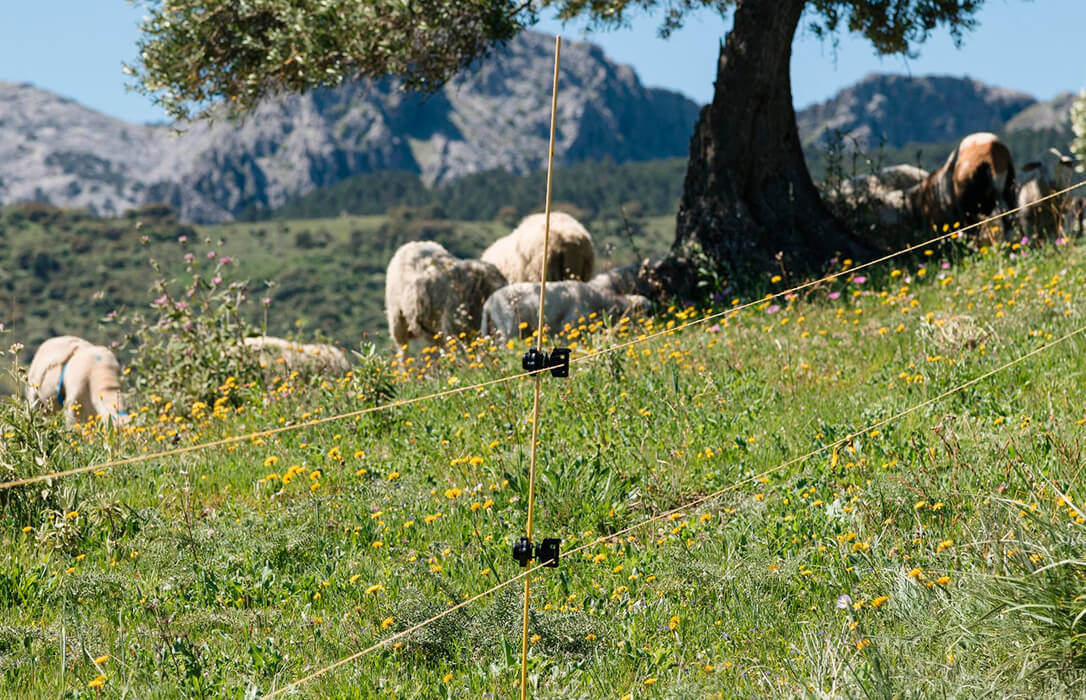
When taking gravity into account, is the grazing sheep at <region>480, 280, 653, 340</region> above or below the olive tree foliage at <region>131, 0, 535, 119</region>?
below

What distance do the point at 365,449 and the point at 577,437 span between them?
1.60 meters

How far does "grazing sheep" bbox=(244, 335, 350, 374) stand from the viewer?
35.1 ft

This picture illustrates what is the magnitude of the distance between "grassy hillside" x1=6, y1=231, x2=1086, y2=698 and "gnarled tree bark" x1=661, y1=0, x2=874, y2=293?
4732mm

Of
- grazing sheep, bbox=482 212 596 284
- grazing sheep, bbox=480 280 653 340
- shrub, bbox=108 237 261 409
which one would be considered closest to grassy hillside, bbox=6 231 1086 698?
shrub, bbox=108 237 261 409

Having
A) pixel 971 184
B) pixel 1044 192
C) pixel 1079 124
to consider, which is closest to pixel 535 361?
pixel 971 184

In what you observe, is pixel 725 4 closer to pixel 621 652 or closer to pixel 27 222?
pixel 621 652

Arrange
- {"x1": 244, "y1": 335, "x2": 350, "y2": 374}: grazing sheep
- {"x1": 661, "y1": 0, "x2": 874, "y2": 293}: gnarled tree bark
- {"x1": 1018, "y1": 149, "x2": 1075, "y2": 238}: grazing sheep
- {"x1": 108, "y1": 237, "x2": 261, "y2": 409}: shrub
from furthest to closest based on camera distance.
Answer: {"x1": 661, "y1": 0, "x2": 874, "y2": 293}: gnarled tree bark
{"x1": 1018, "y1": 149, "x2": 1075, "y2": 238}: grazing sheep
{"x1": 244, "y1": 335, "x2": 350, "y2": 374}: grazing sheep
{"x1": 108, "y1": 237, "x2": 261, "y2": 409}: shrub

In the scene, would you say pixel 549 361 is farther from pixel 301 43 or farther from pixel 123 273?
pixel 123 273

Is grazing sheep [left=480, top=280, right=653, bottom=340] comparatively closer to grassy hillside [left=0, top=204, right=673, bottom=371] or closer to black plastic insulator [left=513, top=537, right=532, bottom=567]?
black plastic insulator [left=513, top=537, right=532, bottom=567]

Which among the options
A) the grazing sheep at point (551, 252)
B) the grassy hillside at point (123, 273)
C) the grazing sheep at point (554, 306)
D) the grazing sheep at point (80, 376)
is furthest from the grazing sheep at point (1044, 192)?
the grassy hillside at point (123, 273)

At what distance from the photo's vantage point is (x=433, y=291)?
14422 millimetres

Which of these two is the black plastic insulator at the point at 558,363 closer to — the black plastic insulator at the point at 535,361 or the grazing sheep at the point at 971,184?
the black plastic insulator at the point at 535,361

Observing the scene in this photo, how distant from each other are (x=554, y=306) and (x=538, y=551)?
25.9 feet

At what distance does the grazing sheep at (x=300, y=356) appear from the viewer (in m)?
10.7
